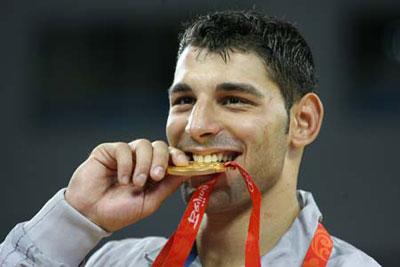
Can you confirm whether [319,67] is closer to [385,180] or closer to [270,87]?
[385,180]

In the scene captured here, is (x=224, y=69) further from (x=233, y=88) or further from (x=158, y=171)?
(x=158, y=171)

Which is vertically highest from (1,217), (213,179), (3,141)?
(213,179)

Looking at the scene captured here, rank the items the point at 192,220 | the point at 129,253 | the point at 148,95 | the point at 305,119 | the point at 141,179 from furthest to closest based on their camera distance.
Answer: the point at 148,95
the point at 129,253
the point at 305,119
the point at 192,220
the point at 141,179

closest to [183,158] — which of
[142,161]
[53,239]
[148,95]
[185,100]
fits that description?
[142,161]

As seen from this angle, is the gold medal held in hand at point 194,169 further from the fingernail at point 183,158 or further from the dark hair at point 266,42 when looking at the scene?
the dark hair at point 266,42

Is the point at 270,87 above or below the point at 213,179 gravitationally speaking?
above

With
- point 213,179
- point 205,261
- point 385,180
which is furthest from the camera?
point 385,180

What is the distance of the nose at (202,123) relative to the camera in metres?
2.17

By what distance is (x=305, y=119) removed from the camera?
2418mm

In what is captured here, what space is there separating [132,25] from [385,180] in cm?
212

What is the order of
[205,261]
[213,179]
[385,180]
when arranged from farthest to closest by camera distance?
[385,180] < [205,261] < [213,179]

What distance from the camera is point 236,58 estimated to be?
226 centimetres

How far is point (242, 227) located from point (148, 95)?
351 centimetres

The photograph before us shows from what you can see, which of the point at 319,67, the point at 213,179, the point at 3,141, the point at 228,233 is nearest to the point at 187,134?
the point at 213,179
